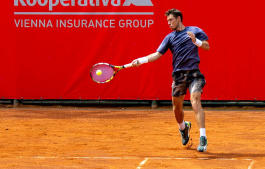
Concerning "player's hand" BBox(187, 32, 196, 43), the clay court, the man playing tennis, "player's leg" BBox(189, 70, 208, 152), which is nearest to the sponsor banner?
the clay court

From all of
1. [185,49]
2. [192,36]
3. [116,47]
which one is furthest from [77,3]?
[192,36]

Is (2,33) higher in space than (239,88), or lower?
higher

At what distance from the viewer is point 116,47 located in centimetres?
1104

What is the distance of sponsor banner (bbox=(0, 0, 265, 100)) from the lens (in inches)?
426

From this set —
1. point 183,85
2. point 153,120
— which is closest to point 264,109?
point 153,120

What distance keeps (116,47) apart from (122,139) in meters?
4.18

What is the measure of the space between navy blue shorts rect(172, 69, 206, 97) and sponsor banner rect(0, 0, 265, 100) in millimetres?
4816

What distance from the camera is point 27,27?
11.2 meters

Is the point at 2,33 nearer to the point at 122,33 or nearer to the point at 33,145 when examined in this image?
the point at 122,33

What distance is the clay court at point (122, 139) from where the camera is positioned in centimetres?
538

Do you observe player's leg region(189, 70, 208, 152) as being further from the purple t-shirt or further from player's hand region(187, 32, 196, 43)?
player's hand region(187, 32, 196, 43)

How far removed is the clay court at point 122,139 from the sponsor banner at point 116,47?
0.44m

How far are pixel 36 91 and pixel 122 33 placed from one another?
2.15m

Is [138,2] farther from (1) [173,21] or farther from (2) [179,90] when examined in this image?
(2) [179,90]
